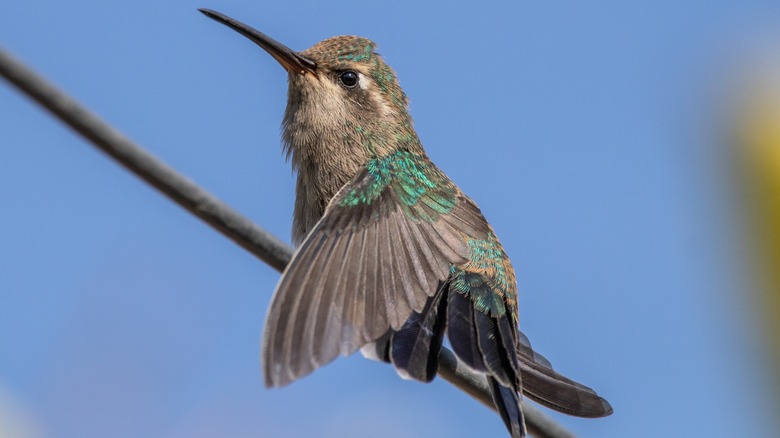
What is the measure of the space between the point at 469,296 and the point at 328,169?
3.62 feet

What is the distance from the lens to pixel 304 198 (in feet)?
16.7

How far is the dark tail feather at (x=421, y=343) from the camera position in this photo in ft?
11.6

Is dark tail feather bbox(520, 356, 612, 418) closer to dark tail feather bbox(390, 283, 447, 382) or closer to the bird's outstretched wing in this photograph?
dark tail feather bbox(390, 283, 447, 382)

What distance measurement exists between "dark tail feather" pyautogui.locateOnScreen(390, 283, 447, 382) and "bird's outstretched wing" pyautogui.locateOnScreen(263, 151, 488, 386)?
0.10 m

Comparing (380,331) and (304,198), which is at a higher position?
(304,198)

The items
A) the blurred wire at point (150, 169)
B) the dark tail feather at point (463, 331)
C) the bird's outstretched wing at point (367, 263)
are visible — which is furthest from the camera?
the dark tail feather at point (463, 331)

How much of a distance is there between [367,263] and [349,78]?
1.98 m

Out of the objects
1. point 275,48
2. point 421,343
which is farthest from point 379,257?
point 275,48

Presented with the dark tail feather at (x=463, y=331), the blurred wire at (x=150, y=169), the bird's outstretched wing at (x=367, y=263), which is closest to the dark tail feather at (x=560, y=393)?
the dark tail feather at (x=463, y=331)

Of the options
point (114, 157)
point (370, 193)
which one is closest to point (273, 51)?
point (370, 193)

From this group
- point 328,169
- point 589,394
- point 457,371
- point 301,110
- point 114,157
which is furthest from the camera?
point 301,110

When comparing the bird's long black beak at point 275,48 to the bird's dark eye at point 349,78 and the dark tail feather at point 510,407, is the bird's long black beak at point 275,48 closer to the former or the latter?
the bird's dark eye at point 349,78

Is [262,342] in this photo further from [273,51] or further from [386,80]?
[386,80]

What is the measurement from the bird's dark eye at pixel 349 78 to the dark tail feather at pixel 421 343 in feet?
5.96
